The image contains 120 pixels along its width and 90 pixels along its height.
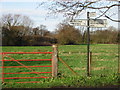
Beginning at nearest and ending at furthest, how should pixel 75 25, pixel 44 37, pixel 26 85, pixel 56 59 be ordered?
pixel 44 37
pixel 26 85
pixel 75 25
pixel 56 59

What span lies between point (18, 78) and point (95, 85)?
9.65ft


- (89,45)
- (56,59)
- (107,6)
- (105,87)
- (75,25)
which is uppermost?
(107,6)

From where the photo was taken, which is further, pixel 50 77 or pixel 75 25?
pixel 50 77

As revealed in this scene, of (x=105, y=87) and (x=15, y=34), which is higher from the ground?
(x=15, y=34)

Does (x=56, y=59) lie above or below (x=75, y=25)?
below

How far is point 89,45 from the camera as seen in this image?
7.74m

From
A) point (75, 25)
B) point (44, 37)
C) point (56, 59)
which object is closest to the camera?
point (44, 37)

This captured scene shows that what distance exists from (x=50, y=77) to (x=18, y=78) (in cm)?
123

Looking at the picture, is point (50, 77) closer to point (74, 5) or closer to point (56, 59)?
point (56, 59)

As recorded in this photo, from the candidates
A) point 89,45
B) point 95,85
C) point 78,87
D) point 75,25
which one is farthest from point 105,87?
point 75,25

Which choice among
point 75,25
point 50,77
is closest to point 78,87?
point 50,77

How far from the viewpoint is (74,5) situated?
6453mm

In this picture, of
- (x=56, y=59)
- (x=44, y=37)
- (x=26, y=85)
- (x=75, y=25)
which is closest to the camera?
(x=44, y=37)

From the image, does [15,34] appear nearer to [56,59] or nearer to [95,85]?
[56,59]
